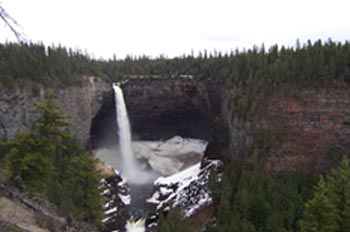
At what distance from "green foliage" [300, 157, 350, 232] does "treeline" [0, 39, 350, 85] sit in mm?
18551

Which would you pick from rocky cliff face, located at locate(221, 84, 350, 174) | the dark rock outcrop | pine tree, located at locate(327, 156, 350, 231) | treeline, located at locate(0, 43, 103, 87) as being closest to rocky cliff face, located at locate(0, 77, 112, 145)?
treeline, located at locate(0, 43, 103, 87)

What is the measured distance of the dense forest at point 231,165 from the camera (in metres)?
27.6

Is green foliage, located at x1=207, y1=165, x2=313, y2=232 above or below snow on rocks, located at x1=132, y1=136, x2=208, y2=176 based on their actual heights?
above

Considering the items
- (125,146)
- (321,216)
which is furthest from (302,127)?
(125,146)

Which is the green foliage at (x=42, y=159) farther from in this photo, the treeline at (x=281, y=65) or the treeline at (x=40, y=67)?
the treeline at (x=281, y=65)

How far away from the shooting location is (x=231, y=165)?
51875 millimetres

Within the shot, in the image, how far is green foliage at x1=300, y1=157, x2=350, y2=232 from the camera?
3025 centimetres

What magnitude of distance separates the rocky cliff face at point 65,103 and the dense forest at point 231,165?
1.32 metres

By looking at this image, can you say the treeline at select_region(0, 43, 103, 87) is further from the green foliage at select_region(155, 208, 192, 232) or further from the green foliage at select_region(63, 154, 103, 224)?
the green foliage at select_region(155, 208, 192, 232)

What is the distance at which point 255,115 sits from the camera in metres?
51.2

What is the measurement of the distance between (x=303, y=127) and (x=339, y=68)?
7.39 metres

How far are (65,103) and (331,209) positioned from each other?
138 ft

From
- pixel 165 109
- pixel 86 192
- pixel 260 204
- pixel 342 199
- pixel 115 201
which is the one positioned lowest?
pixel 115 201

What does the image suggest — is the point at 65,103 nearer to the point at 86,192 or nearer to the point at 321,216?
the point at 86,192
